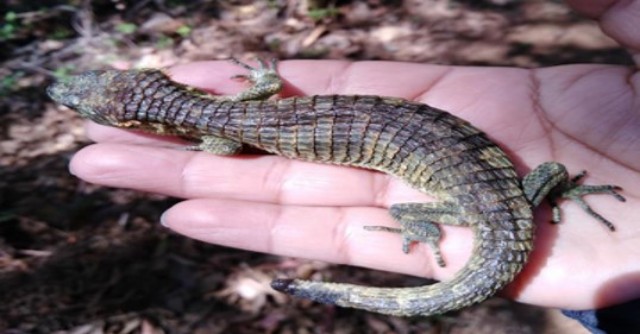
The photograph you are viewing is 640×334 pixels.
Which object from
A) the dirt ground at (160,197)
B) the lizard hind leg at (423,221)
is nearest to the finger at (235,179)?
the lizard hind leg at (423,221)

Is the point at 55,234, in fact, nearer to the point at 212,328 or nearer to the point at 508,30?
the point at 212,328

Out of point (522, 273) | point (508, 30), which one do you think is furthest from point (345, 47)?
point (522, 273)

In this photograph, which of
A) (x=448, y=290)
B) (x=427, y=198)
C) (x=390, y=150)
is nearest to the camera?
(x=448, y=290)

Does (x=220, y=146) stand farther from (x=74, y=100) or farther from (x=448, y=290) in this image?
(x=448, y=290)

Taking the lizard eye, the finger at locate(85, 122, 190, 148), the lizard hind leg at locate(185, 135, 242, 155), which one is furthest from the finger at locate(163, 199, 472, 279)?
the lizard eye

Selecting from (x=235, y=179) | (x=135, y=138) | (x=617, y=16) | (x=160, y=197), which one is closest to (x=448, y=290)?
(x=235, y=179)

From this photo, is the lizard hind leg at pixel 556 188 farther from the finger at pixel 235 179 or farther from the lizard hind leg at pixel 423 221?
the finger at pixel 235 179
